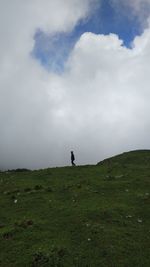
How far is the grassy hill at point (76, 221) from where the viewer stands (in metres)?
23.9

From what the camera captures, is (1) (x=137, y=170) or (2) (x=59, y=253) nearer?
(2) (x=59, y=253)

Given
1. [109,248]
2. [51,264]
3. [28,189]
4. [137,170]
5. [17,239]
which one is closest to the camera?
[51,264]

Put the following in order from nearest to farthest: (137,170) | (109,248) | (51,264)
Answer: (51,264) → (109,248) → (137,170)

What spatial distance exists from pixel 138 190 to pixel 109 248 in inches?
507

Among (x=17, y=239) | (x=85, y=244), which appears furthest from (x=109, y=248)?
(x=17, y=239)

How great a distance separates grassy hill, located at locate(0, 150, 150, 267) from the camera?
78.5 ft

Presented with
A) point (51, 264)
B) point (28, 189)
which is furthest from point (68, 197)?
point (51, 264)

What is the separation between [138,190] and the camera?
37.1 metres

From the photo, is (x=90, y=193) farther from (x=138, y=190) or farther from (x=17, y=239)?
(x=17, y=239)

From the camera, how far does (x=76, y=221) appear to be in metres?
28.8

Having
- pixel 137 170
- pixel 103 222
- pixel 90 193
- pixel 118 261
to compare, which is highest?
pixel 137 170

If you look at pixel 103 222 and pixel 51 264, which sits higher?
pixel 103 222

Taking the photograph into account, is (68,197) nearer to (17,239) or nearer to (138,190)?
(138,190)

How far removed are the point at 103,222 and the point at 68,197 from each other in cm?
689
